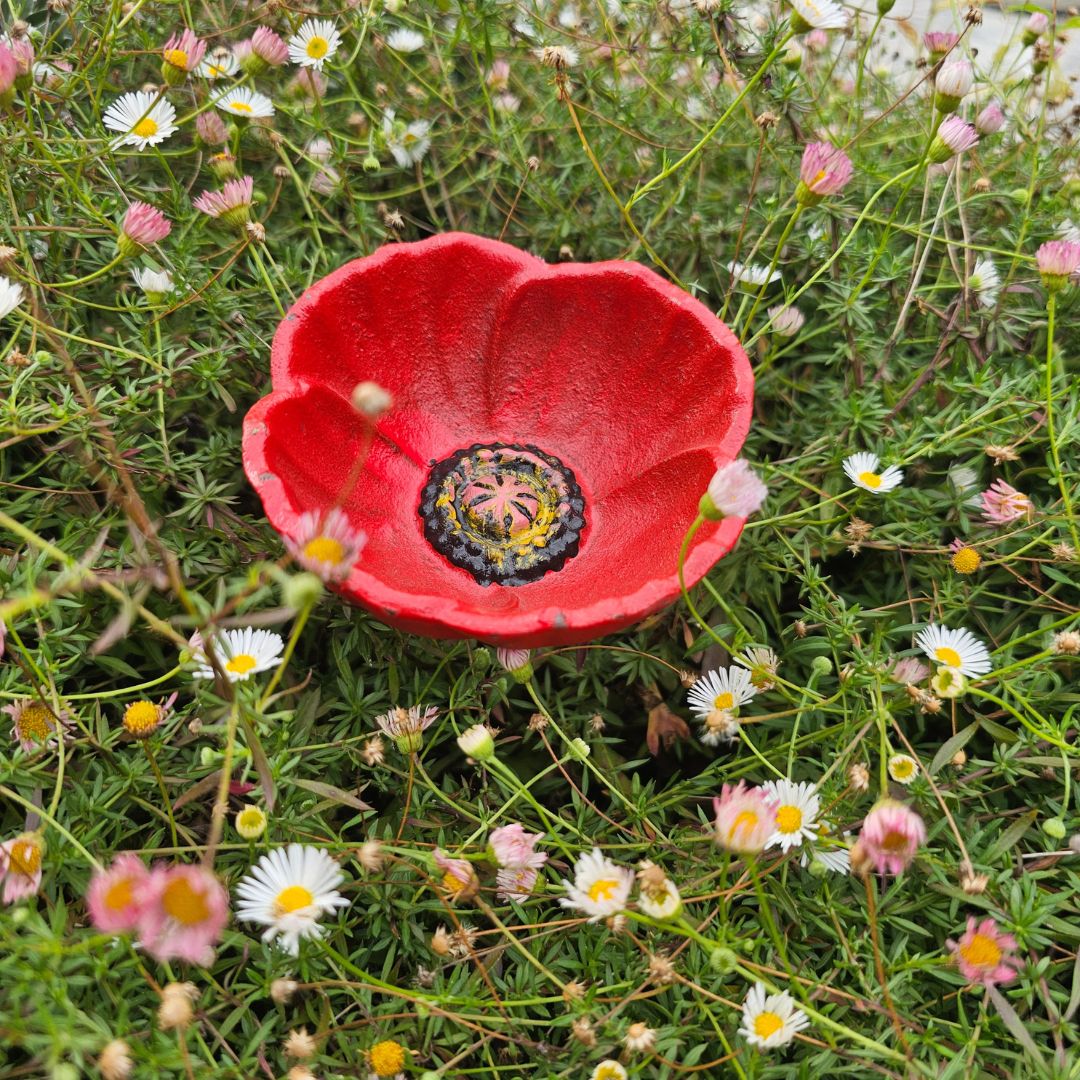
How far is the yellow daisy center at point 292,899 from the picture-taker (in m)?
0.85

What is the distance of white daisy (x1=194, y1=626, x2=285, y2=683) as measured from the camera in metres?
0.98

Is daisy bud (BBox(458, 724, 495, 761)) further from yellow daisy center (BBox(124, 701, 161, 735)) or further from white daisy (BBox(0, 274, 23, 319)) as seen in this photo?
white daisy (BBox(0, 274, 23, 319))

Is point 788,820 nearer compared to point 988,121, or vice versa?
point 788,820

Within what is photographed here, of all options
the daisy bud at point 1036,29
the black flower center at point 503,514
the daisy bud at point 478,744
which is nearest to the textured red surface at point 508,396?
the black flower center at point 503,514

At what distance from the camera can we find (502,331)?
140 cm

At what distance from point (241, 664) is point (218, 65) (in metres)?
0.86

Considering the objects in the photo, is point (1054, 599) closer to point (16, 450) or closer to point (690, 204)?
point (690, 204)

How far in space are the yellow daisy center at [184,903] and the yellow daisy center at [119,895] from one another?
0.05 meters

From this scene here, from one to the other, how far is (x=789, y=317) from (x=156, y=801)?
0.95m

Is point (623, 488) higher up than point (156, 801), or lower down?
higher up

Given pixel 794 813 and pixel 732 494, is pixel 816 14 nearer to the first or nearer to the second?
pixel 732 494

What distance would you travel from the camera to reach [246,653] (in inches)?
40.2

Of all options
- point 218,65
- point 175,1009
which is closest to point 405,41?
point 218,65

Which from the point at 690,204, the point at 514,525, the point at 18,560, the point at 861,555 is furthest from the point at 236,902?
the point at 690,204
